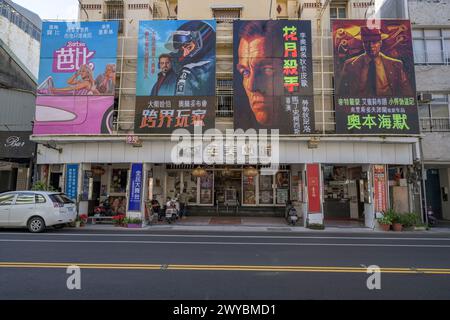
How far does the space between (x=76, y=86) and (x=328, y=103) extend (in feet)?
46.1

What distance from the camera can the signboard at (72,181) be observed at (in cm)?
1541

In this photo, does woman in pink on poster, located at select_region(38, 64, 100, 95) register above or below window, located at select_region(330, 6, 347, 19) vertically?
below

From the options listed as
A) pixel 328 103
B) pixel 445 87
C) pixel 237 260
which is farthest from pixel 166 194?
pixel 445 87

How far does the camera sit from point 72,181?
612 inches

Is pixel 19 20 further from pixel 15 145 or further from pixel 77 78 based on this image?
pixel 15 145

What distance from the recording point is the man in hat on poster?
1516 centimetres

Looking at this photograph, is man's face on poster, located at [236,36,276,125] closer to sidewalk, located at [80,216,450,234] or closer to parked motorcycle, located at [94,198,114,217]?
sidewalk, located at [80,216,450,234]

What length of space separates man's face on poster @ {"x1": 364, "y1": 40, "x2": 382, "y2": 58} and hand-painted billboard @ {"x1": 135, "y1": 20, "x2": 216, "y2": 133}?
323 inches

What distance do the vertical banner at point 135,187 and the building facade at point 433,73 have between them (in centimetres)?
1536

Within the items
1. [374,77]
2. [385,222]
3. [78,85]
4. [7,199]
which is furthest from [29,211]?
[374,77]

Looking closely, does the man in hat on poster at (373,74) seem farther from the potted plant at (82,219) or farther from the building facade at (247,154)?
the potted plant at (82,219)

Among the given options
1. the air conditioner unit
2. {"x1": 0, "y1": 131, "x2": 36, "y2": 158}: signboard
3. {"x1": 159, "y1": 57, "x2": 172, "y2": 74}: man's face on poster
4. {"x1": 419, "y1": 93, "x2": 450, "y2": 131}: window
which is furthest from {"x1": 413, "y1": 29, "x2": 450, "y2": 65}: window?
{"x1": 0, "y1": 131, "x2": 36, "y2": 158}: signboard

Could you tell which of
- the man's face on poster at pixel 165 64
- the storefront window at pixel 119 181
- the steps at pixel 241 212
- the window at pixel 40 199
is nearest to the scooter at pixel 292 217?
the steps at pixel 241 212

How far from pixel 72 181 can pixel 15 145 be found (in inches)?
158
